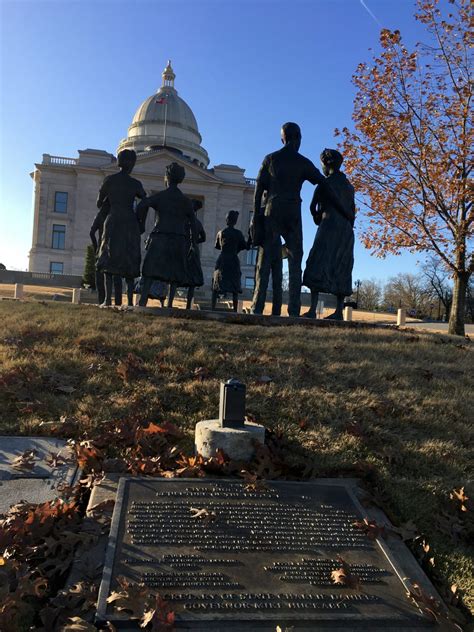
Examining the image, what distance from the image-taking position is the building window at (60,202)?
60656mm

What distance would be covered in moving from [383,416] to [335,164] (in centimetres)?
646

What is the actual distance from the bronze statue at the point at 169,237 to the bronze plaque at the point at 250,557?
676 centimetres

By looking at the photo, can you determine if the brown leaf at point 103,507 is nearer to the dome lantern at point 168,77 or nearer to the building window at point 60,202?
the building window at point 60,202

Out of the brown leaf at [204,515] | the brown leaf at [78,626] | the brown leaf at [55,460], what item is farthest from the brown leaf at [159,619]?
the brown leaf at [55,460]

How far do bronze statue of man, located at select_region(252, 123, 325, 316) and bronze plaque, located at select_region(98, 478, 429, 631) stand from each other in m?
6.46

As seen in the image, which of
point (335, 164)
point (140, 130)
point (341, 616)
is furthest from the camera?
point (140, 130)

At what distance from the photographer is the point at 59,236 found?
201 feet

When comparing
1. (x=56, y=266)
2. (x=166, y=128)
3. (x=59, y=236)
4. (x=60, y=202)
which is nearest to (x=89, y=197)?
(x=60, y=202)

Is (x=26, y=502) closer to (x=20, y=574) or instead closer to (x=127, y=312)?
(x=20, y=574)

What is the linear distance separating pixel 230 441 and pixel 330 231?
6847 mm

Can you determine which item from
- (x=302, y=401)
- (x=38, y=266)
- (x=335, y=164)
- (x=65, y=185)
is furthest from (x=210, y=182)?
(x=302, y=401)

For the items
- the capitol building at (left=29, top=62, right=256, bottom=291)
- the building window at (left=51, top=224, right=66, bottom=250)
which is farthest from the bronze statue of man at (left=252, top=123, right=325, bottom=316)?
the building window at (left=51, top=224, right=66, bottom=250)

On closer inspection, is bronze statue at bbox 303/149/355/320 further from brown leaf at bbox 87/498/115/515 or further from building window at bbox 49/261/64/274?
building window at bbox 49/261/64/274

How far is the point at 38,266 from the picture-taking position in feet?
200
